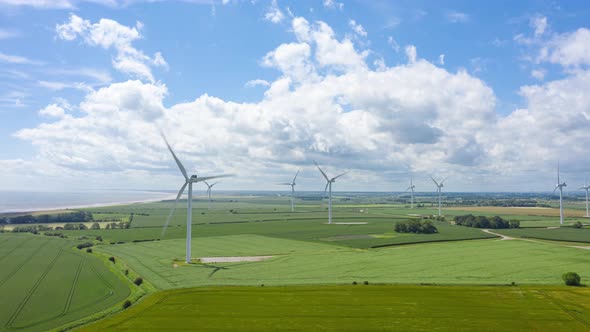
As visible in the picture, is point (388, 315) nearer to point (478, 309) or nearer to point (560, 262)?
point (478, 309)

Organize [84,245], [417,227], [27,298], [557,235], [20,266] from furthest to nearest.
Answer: [417,227] → [557,235] → [84,245] → [20,266] → [27,298]

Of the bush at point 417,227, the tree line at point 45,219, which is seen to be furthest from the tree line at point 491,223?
the tree line at point 45,219

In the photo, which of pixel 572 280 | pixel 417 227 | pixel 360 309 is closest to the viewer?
pixel 360 309

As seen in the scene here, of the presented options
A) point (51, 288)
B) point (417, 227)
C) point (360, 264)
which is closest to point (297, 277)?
point (360, 264)

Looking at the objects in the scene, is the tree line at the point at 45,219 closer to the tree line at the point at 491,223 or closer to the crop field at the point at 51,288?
the crop field at the point at 51,288

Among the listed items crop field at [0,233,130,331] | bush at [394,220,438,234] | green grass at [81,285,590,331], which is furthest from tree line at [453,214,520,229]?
crop field at [0,233,130,331]

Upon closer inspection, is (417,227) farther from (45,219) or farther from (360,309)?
(45,219)
